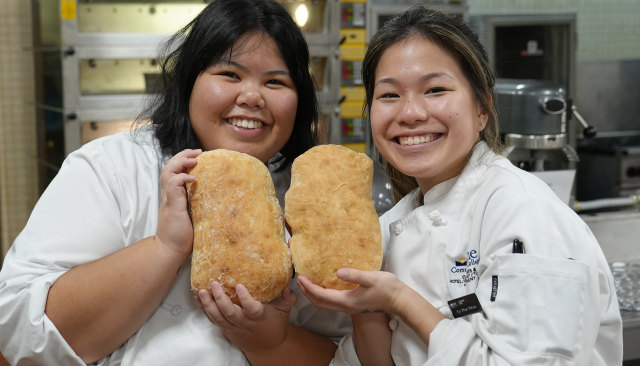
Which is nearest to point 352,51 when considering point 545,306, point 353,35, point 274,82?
point 353,35

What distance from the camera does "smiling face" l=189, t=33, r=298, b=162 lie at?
1286mm

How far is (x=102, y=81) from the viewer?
3637mm

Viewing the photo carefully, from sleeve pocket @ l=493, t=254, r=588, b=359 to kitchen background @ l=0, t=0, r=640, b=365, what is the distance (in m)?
1.31

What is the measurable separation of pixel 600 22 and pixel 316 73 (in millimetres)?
2857

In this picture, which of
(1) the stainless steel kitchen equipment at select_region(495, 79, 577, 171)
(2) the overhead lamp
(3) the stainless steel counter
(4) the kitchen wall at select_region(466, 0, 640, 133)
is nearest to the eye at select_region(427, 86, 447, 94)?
(3) the stainless steel counter

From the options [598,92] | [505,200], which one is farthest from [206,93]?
[598,92]

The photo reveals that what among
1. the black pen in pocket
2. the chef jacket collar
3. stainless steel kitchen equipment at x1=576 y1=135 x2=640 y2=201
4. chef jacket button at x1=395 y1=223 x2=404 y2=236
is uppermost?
the chef jacket collar

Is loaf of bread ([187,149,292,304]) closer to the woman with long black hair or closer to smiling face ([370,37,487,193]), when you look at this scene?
the woman with long black hair

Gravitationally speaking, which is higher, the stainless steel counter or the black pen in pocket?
the black pen in pocket

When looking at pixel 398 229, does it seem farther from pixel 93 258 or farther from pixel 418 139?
pixel 93 258

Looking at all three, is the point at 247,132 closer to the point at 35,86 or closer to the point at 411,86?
the point at 411,86

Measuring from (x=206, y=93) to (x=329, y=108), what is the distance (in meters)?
2.90

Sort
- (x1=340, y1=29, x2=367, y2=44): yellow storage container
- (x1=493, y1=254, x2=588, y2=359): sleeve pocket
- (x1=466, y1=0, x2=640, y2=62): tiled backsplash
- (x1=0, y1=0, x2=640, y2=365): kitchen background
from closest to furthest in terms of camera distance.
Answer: (x1=493, y1=254, x2=588, y2=359): sleeve pocket → (x1=0, y1=0, x2=640, y2=365): kitchen background → (x1=340, y1=29, x2=367, y2=44): yellow storage container → (x1=466, y1=0, x2=640, y2=62): tiled backsplash

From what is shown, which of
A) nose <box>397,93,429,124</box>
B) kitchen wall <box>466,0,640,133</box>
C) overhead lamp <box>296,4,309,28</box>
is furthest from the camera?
kitchen wall <box>466,0,640,133</box>
